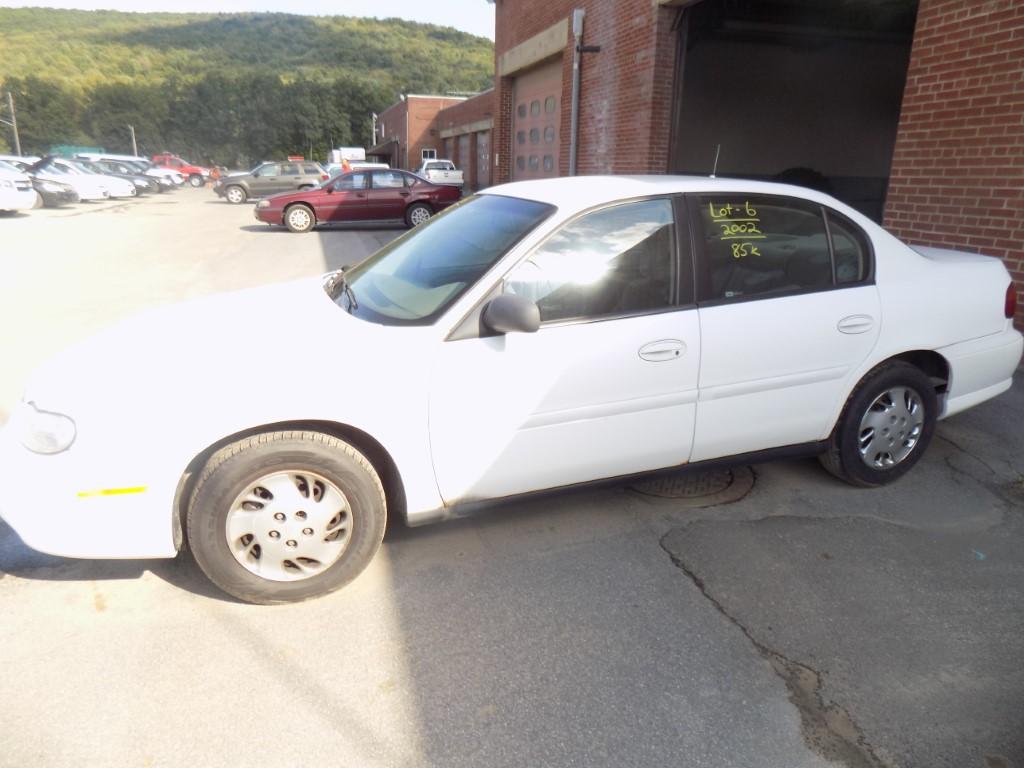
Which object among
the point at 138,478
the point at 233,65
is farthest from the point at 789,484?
the point at 233,65

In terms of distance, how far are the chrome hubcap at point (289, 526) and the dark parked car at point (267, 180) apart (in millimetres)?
27098

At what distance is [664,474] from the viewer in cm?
342

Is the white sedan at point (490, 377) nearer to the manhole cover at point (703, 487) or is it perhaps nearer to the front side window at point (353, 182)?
the manhole cover at point (703, 487)

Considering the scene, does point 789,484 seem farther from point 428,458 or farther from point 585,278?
point 428,458

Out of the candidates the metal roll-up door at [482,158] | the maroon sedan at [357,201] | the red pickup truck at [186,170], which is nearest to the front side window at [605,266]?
the maroon sedan at [357,201]

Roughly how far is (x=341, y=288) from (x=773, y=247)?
2101 mm

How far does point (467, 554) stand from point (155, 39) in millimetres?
136502

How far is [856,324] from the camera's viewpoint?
3.55 meters

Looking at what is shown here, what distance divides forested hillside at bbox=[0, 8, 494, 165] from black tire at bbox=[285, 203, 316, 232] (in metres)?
76.6

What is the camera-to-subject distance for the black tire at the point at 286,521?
8.71ft

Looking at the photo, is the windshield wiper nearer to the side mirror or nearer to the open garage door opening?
the side mirror

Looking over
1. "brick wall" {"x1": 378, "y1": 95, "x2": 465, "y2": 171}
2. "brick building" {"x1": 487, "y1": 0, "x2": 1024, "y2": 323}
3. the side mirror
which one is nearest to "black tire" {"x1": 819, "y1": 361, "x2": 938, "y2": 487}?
"brick building" {"x1": 487, "y1": 0, "x2": 1024, "y2": 323}

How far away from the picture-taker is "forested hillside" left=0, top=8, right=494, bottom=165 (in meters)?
89.1

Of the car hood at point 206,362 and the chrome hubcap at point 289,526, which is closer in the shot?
the car hood at point 206,362
